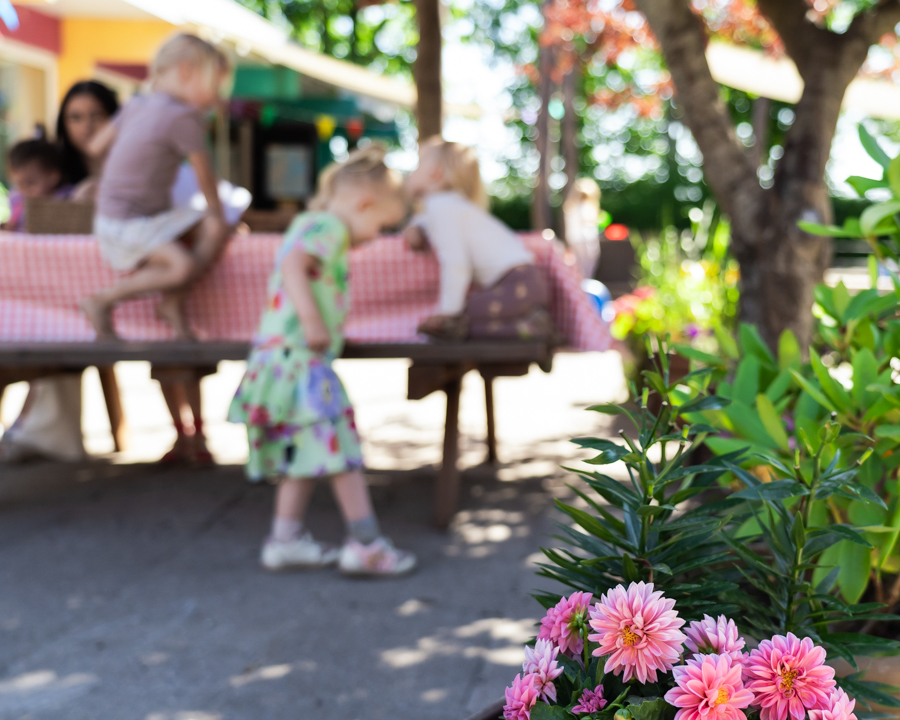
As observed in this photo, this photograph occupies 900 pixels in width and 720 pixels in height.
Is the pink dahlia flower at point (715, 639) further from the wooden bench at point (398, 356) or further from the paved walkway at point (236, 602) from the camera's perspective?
the wooden bench at point (398, 356)

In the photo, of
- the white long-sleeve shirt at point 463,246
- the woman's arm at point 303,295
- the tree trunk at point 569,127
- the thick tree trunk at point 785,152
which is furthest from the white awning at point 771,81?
the tree trunk at point 569,127

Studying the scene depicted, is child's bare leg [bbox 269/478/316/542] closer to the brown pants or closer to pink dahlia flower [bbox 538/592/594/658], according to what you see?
the brown pants

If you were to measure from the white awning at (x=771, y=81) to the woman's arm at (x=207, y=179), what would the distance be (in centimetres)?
651

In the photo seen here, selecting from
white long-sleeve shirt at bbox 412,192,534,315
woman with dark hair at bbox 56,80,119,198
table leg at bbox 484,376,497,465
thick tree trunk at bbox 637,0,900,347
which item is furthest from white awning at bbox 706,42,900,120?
woman with dark hair at bbox 56,80,119,198

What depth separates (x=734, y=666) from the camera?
966 millimetres

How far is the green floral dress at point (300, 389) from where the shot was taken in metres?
2.95

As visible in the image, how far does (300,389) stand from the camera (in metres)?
2.97

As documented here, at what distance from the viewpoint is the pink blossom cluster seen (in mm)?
947

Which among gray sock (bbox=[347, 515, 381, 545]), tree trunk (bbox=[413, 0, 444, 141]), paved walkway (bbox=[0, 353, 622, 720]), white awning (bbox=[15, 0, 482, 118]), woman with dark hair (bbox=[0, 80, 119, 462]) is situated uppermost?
white awning (bbox=[15, 0, 482, 118])

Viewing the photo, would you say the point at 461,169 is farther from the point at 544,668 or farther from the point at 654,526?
the point at 544,668

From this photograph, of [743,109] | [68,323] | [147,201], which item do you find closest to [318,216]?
[147,201]

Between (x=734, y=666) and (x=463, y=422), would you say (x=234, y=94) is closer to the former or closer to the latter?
(x=463, y=422)

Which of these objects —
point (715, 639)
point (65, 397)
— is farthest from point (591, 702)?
point (65, 397)

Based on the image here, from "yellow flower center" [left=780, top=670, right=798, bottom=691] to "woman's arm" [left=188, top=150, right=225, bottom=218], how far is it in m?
3.04
